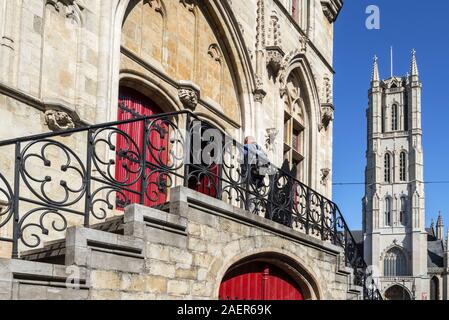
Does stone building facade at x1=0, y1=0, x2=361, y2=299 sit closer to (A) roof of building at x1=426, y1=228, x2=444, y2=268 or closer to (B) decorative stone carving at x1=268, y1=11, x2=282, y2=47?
(B) decorative stone carving at x1=268, y1=11, x2=282, y2=47

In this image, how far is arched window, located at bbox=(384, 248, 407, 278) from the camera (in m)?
110

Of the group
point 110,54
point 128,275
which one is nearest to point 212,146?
point 110,54

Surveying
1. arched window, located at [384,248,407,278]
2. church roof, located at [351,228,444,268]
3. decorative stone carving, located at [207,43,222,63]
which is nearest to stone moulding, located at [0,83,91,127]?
decorative stone carving, located at [207,43,222,63]

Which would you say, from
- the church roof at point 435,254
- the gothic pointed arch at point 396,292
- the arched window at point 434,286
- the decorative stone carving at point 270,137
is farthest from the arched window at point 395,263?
the decorative stone carving at point 270,137

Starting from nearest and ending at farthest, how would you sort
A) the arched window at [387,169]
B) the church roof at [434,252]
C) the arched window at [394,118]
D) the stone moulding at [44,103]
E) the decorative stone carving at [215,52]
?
1. the stone moulding at [44,103]
2. the decorative stone carving at [215,52]
3. the church roof at [434,252]
4. the arched window at [387,169]
5. the arched window at [394,118]

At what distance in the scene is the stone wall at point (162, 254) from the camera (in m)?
6.33

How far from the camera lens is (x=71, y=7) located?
9742mm

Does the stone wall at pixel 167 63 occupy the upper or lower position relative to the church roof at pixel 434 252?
lower

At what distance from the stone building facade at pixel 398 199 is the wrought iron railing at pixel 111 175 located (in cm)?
9951

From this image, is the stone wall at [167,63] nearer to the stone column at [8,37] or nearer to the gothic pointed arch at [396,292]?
the stone column at [8,37]

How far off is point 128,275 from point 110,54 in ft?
13.2

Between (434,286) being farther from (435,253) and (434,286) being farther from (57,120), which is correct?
(57,120)

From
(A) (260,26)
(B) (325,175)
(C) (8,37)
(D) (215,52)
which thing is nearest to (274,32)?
(A) (260,26)
